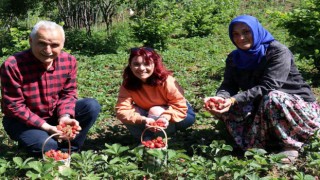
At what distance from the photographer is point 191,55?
8453mm

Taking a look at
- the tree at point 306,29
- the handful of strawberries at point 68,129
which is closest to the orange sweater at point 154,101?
the handful of strawberries at point 68,129

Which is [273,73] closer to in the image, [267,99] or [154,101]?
[267,99]

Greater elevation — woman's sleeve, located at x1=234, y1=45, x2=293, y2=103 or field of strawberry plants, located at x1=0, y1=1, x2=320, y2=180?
woman's sleeve, located at x1=234, y1=45, x2=293, y2=103

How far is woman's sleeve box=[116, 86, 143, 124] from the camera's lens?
132 inches

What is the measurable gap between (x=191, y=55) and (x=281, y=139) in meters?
5.41

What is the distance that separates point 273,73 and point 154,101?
99 centimetres

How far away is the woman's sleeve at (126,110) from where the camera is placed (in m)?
3.36

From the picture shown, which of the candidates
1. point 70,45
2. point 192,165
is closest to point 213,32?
point 70,45

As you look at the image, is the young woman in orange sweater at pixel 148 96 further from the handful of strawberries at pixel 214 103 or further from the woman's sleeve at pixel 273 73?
the woman's sleeve at pixel 273 73

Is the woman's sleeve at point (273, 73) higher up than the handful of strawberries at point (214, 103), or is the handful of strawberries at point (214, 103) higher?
the woman's sleeve at point (273, 73)

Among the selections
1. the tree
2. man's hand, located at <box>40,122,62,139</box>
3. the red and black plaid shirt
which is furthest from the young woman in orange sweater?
the tree

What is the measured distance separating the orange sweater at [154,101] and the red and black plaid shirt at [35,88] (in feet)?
1.34

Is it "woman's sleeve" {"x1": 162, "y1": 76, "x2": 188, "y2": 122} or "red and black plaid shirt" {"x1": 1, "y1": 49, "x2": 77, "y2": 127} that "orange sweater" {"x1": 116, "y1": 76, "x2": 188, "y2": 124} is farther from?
"red and black plaid shirt" {"x1": 1, "y1": 49, "x2": 77, "y2": 127}

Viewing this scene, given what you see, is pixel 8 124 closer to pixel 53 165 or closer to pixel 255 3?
pixel 53 165
